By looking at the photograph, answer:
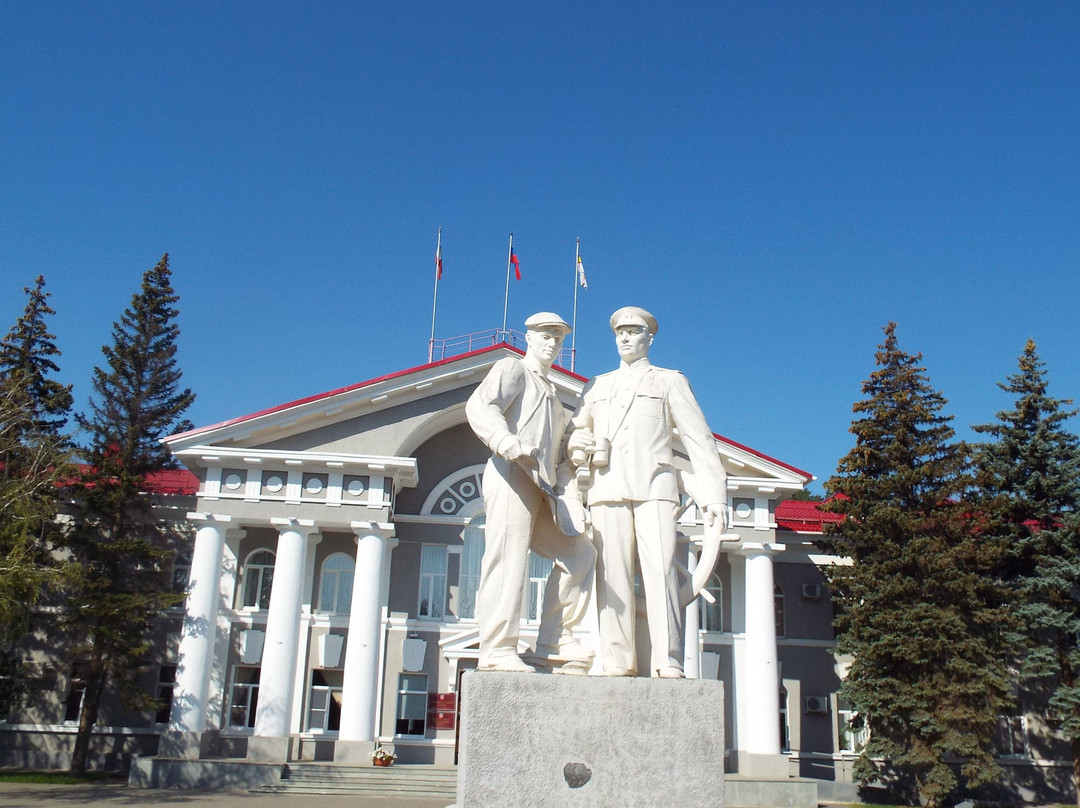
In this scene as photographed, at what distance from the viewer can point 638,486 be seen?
565cm

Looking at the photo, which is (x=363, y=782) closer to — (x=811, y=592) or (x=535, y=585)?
(x=535, y=585)

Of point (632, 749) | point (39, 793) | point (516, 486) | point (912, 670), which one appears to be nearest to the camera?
point (632, 749)

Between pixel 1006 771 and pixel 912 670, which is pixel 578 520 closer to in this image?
pixel 912 670

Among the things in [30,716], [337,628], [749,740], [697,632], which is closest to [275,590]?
[337,628]

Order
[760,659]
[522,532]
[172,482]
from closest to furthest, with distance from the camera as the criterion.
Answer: [522,532], [760,659], [172,482]

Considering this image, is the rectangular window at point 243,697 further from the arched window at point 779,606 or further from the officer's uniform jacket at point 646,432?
the officer's uniform jacket at point 646,432

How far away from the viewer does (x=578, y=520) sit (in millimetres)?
5578

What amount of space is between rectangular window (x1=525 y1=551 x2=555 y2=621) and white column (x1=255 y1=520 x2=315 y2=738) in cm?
551

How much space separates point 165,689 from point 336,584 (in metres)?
5.45

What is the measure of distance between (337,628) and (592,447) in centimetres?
1927

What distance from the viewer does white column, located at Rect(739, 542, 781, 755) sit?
72.9 feet

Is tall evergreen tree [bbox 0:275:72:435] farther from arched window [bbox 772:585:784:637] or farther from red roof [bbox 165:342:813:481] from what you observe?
arched window [bbox 772:585:784:637]

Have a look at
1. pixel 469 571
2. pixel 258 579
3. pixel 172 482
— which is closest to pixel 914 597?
pixel 469 571

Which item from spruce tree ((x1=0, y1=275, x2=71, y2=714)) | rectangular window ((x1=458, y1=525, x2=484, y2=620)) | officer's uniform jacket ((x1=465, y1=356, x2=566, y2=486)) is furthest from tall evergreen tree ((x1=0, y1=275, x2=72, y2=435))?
officer's uniform jacket ((x1=465, y1=356, x2=566, y2=486))
